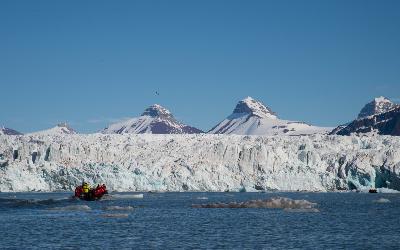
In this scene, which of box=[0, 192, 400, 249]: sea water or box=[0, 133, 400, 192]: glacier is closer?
A: box=[0, 192, 400, 249]: sea water

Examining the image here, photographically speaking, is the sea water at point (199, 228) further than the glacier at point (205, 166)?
No

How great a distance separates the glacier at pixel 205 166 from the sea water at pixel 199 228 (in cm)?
3256

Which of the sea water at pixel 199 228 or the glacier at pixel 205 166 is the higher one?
the glacier at pixel 205 166

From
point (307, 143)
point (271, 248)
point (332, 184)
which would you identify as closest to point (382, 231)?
point (271, 248)

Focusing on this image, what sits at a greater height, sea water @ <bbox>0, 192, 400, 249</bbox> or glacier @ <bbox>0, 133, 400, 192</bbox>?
glacier @ <bbox>0, 133, 400, 192</bbox>

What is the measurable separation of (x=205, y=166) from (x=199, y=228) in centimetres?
5307

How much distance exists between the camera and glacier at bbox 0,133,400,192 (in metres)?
88.5

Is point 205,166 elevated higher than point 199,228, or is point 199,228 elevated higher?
point 205,166

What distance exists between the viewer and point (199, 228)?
126ft

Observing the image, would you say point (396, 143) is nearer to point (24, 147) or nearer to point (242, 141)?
point (242, 141)

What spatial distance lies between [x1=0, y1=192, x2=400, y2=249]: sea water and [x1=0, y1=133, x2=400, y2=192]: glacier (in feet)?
107

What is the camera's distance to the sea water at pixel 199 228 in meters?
30.7

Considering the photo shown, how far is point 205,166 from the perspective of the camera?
91375mm

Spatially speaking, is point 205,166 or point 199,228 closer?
point 199,228
